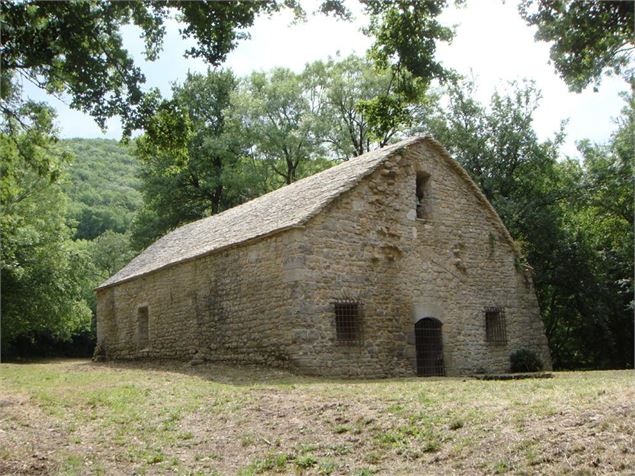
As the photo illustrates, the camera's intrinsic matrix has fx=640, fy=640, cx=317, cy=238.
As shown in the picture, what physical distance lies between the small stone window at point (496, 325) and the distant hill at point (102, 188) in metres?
43.2

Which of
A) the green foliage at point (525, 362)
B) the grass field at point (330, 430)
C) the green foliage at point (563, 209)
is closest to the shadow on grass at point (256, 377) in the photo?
the grass field at point (330, 430)

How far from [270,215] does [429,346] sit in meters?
5.52

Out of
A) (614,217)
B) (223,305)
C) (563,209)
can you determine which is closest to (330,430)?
(223,305)

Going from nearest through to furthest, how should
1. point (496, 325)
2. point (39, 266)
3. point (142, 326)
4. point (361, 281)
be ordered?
point (361, 281) < point (496, 325) < point (142, 326) < point (39, 266)

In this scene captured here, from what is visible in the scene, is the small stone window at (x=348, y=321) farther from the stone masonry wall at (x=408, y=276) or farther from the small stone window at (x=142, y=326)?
the small stone window at (x=142, y=326)

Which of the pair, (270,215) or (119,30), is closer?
(119,30)

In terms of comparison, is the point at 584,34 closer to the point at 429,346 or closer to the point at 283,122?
the point at 429,346

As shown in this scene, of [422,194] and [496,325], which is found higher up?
[422,194]

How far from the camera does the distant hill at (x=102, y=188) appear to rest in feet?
202

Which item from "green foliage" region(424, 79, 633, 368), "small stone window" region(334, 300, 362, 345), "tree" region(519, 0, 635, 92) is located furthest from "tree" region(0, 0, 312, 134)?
"green foliage" region(424, 79, 633, 368)

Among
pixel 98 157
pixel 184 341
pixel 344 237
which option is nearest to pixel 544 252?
pixel 344 237

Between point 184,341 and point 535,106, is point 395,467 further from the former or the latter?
point 535,106

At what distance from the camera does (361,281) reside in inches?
615

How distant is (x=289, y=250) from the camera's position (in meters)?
14.8
